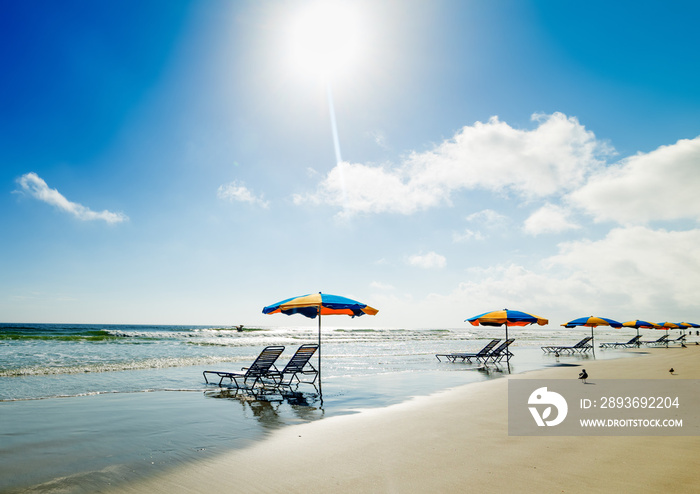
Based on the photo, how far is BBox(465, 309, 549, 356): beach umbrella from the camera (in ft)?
56.6

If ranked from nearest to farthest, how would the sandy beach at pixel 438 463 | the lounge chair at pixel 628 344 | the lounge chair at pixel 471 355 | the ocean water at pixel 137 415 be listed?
1. the sandy beach at pixel 438 463
2. the ocean water at pixel 137 415
3. the lounge chair at pixel 471 355
4. the lounge chair at pixel 628 344

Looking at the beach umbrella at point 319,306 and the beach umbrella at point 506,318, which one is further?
the beach umbrella at point 506,318

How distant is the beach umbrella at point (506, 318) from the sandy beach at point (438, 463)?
1135cm

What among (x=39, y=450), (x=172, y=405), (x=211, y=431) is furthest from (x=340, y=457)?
(x=172, y=405)

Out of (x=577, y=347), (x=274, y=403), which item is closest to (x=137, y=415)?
(x=274, y=403)

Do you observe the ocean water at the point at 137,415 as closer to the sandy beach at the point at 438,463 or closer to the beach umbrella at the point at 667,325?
the sandy beach at the point at 438,463

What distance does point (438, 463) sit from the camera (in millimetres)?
4664

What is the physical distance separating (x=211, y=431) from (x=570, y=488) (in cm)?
525

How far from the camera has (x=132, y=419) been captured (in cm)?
775

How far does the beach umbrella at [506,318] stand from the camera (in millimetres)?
17250

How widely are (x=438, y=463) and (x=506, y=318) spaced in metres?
13.7

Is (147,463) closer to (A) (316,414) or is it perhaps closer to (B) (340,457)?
(B) (340,457)

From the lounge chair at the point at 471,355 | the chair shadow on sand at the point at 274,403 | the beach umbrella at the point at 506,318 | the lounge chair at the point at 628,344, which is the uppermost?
the beach umbrella at the point at 506,318

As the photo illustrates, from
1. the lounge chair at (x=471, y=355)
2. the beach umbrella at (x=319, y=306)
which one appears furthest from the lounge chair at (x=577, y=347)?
the beach umbrella at (x=319, y=306)
